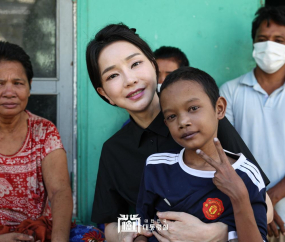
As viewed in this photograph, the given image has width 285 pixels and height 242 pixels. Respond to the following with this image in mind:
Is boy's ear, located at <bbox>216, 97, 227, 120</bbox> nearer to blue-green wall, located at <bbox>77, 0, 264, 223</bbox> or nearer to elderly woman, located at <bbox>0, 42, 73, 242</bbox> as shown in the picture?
elderly woman, located at <bbox>0, 42, 73, 242</bbox>

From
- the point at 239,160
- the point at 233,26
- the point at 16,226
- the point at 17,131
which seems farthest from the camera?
the point at 233,26

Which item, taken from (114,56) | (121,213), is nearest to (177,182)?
(121,213)

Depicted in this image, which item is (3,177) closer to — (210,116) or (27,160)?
(27,160)

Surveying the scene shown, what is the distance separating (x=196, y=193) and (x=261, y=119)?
150 cm

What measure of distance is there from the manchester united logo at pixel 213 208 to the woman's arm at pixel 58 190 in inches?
41.8

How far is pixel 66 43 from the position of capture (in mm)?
3184

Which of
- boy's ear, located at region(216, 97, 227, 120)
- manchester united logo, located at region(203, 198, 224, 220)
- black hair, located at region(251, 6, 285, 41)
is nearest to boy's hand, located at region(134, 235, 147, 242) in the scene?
manchester united logo, located at region(203, 198, 224, 220)

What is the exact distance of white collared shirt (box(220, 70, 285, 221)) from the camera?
290 cm

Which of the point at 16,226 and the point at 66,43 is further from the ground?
the point at 66,43

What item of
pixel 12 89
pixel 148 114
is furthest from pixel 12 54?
pixel 148 114

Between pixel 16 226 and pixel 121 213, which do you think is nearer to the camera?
pixel 121 213

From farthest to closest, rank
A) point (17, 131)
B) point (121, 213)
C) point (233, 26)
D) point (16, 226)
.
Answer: point (233, 26)
point (17, 131)
point (16, 226)
point (121, 213)

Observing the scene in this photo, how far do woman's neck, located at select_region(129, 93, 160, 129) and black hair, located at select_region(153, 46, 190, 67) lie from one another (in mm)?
950

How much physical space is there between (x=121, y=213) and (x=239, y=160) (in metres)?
0.82
